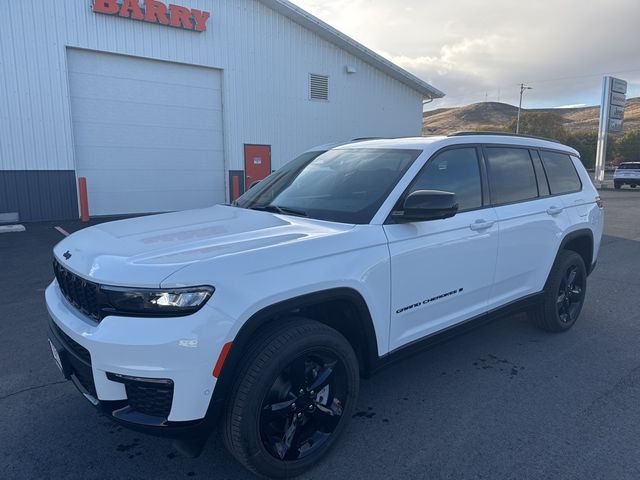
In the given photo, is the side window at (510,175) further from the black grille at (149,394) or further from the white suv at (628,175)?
the white suv at (628,175)

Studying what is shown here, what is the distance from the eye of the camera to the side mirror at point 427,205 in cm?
284

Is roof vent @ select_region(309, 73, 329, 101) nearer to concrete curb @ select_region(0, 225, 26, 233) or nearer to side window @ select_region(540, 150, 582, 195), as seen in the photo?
concrete curb @ select_region(0, 225, 26, 233)

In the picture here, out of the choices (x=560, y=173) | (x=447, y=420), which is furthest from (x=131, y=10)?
(x=447, y=420)

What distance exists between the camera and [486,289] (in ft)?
12.0

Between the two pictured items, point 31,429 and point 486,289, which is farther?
point 486,289

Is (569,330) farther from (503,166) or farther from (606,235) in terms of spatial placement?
(606,235)

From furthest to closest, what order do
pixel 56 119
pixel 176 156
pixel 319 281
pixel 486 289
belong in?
1. pixel 176 156
2. pixel 56 119
3. pixel 486 289
4. pixel 319 281

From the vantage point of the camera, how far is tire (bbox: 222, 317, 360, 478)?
2.25 meters

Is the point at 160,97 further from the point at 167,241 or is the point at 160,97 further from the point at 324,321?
the point at 324,321

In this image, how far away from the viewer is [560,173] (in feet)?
15.4

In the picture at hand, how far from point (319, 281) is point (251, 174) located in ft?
Result: 44.8

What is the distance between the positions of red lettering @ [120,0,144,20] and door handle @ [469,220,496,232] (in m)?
12.3

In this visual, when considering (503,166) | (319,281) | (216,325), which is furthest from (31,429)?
(503,166)

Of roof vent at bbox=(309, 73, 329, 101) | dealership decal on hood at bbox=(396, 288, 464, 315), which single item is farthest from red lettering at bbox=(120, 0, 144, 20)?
dealership decal on hood at bbox=(396, 288, 464, 315)
